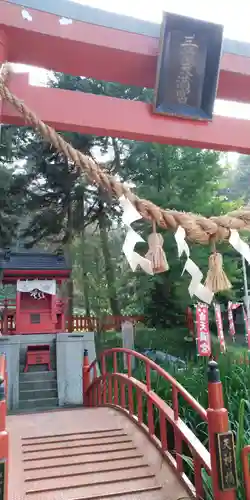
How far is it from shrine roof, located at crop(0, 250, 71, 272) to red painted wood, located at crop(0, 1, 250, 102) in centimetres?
681

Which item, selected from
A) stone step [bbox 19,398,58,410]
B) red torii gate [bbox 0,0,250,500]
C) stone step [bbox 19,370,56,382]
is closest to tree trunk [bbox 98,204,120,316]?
stone step [bbox 19,370,56,382]

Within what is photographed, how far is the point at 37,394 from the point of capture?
8.45 metres

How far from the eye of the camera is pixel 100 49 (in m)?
3.02

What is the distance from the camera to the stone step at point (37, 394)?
328 inches

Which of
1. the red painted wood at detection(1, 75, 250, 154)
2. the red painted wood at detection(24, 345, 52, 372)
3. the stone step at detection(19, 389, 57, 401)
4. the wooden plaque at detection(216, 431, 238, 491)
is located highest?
the red painted wood at detection(1, 75, 250, 154)

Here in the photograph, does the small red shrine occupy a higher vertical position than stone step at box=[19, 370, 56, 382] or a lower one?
higher

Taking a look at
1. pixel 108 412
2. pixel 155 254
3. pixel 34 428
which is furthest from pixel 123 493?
pixel 155 254

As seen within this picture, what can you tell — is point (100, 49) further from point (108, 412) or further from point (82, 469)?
point (108, 412)

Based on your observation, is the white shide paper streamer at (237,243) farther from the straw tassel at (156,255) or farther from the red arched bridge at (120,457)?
the red arched bridge at (120,457)

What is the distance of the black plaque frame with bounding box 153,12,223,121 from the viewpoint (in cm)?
305

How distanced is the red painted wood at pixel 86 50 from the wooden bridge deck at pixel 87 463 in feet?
10.4

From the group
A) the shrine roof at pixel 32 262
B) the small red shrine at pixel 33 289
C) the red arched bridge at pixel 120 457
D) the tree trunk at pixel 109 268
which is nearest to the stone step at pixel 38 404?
the small red shrine at pixel 33 289

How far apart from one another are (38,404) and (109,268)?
17.1 feet

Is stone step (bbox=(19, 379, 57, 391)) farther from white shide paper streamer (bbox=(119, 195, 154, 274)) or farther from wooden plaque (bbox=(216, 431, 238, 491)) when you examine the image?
white shide paper streamer (bbox=(119, 195, 154, 274))
